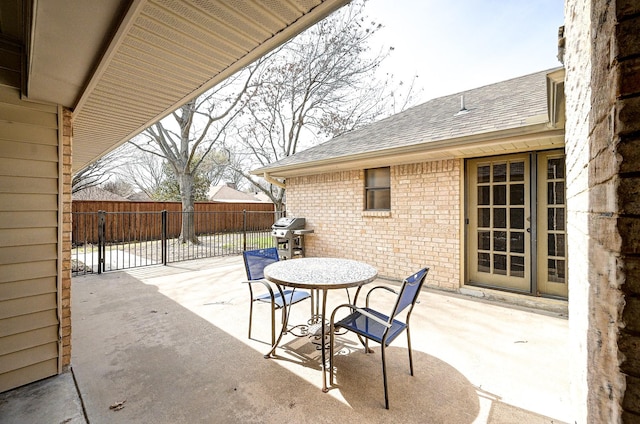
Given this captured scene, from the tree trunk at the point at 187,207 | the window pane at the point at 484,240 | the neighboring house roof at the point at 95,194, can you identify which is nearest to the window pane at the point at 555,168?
the window pane at the point at 484,240

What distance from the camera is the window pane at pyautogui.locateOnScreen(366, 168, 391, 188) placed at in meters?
6.18

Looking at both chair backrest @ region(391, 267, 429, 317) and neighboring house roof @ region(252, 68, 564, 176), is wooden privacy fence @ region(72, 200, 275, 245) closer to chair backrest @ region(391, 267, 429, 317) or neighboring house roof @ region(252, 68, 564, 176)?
neighboring house roof @ region(252, 68, 564, 176)

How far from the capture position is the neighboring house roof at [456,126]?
4.19 m

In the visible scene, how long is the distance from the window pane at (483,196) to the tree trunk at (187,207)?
1081 centimetres

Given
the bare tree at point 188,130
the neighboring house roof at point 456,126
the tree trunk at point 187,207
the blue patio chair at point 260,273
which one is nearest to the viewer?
the blue patio chair at point 260,273

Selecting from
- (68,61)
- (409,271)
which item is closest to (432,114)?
(409,271)

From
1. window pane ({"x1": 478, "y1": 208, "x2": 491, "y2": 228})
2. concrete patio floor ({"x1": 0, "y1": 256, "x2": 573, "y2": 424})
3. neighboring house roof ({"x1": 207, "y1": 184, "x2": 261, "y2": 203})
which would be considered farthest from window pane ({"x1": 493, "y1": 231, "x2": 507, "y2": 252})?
neighboring house roof ({"x1": 207, "y1": 184, "x2": 261, "y2": 203})

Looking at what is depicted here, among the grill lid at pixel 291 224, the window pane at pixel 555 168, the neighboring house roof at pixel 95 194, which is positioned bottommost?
the grill lid at pixel 291 224

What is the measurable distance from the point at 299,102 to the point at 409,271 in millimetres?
11335

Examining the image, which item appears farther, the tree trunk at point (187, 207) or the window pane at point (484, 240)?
the tree trunk at point (187, 207)

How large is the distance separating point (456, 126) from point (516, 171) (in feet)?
4.16

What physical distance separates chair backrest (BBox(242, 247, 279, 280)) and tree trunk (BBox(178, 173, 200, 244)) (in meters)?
9.32

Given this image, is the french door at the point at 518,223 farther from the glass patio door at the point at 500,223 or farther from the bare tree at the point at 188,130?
the bare tree at the point at 188,130

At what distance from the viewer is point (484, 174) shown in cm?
501
